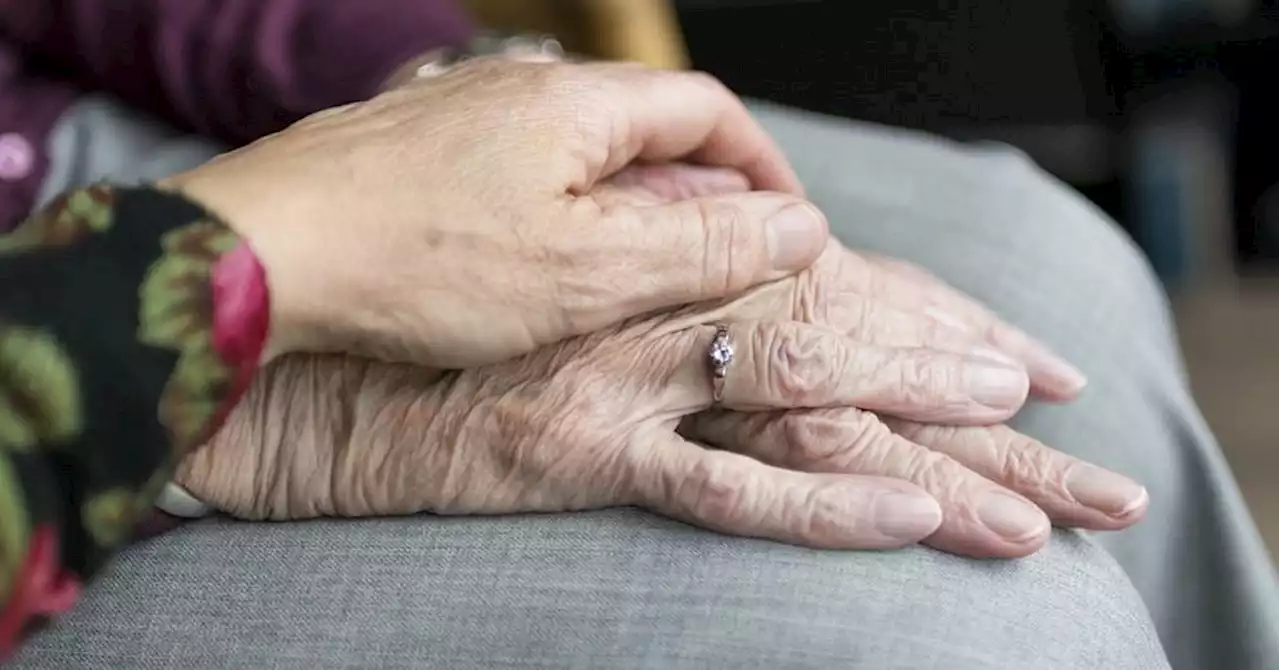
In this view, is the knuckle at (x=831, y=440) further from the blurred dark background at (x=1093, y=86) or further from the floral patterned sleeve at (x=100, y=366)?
the blurred dark background at (x=1093, y=86)

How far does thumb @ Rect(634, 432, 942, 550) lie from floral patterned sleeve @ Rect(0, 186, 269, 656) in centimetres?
20

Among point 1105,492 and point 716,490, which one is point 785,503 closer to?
point 716,490

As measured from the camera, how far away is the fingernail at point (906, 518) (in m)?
0.60

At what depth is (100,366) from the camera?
1.62 ft

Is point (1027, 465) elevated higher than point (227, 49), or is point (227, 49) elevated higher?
point (227, 49)

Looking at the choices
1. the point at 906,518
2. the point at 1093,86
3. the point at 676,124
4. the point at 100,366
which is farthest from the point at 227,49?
the point at 1093,86

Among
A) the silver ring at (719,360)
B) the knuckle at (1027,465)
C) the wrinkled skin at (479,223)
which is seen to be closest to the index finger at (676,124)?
the wrinkled skin at (479,223)

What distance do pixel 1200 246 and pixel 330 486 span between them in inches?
58.8

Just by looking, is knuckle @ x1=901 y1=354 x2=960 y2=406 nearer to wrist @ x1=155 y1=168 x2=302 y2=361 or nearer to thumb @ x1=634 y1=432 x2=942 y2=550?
thumb @ x1=634 y1=432 x2=942 y2=550

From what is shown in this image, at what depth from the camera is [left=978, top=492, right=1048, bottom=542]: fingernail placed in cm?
61

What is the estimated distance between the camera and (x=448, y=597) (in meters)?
0.59

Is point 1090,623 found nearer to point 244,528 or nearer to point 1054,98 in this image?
point 244,528

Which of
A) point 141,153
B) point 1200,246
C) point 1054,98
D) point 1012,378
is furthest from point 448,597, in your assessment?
point 1200,246

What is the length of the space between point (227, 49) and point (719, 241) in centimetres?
42
